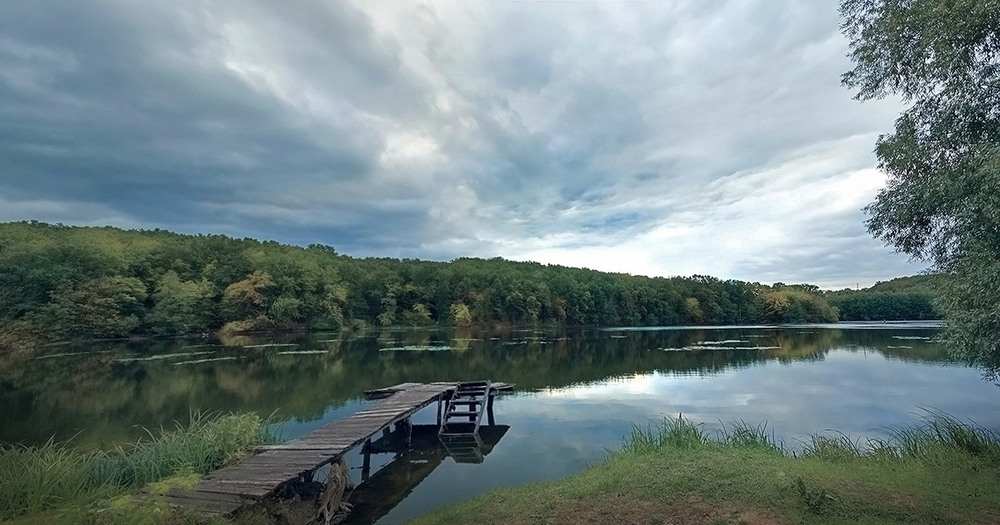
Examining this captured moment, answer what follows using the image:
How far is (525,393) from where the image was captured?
77.5 feet

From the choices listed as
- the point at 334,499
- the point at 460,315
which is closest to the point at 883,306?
the point at 460,315

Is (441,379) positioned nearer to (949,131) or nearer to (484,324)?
(949,131)

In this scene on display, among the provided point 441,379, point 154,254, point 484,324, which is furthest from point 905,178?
point 484,324

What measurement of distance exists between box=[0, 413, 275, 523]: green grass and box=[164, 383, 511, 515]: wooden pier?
3.02 ft

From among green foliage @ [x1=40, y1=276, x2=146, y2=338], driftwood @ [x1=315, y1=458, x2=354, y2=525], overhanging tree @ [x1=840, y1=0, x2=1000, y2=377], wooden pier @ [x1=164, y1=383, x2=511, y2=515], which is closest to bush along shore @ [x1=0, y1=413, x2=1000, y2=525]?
driftwood @ [x1=315, y1=458, x2=354, y2=525]

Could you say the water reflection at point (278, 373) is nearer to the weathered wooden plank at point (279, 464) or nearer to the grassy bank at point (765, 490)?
the weathered wooden plank at point (279, 464)

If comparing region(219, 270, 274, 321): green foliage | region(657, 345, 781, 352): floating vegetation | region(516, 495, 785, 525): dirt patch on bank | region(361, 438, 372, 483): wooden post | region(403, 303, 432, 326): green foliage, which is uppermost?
region(219, 270, 274, 321): green foliage

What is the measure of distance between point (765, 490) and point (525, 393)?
1653 cm

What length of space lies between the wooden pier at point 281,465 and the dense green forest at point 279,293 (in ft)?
153

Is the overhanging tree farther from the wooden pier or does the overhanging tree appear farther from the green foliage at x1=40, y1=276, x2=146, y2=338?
the green foliage at x1=40, y1=276, x2=146, y2=338

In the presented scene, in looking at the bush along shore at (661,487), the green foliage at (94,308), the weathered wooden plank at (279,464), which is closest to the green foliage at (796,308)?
the bush along shore at (661,487)

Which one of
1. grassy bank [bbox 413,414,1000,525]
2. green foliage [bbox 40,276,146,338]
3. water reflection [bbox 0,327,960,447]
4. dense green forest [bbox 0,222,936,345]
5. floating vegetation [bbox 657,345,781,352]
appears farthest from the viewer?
dense green forest [bbox 0,222,936,345]

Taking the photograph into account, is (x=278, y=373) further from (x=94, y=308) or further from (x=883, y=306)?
(x=883, y=306)

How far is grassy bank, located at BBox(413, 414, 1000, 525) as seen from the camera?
679 cm
